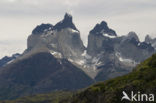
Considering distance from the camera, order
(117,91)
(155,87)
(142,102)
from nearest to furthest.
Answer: (142,102)
(155,87)
(117,91)

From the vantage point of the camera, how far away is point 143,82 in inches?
7539

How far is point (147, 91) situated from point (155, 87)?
3.87 meters

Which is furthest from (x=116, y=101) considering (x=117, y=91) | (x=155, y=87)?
(x=155, y=87)

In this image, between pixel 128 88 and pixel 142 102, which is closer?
pixel 142 102

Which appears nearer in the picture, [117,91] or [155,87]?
[155,87]

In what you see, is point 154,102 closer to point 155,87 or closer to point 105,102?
point 155,87

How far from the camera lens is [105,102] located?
632ft

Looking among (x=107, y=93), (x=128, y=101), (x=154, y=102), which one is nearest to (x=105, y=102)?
(x=107, y=93)

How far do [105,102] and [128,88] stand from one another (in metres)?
12.9

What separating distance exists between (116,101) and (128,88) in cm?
798

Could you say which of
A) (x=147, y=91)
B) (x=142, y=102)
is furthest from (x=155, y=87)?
(x=142, y=102)

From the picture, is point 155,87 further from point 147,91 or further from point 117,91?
point 117,91

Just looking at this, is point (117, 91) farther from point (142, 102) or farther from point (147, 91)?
point (142, 102)

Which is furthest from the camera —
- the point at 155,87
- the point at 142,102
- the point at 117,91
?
the point at 117,91
